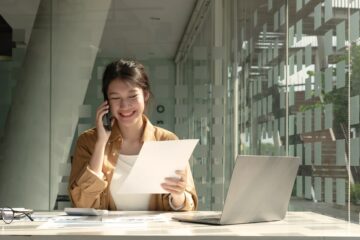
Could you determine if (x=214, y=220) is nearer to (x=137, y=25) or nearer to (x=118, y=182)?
(x=118, y=182)

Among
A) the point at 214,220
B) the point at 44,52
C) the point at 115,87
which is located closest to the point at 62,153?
the point at 44,52

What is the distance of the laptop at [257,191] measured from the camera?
189 centimetres

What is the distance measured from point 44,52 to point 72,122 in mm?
712

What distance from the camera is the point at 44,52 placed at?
19.8 feet

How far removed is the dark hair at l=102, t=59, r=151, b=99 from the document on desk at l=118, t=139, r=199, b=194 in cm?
61

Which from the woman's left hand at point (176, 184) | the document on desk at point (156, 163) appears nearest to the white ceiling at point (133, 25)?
the woman's left hand at point (176, 184)

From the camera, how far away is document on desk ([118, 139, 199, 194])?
2.13 metres

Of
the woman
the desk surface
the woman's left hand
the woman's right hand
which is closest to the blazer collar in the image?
the woman

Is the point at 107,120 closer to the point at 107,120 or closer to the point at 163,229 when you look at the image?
the point at 107,120

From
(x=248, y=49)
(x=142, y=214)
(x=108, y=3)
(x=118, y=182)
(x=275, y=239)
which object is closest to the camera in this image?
(x=275, y=239)

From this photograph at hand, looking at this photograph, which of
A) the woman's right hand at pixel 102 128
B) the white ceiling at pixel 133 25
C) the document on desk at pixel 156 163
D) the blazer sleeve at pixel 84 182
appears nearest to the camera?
the document on desk at pixel 156 163

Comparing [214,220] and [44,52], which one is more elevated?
[44,52]

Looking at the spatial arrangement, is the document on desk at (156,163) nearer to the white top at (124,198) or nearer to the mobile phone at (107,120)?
the white top at (124,198)

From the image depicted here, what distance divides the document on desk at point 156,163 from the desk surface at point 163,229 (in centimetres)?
16
